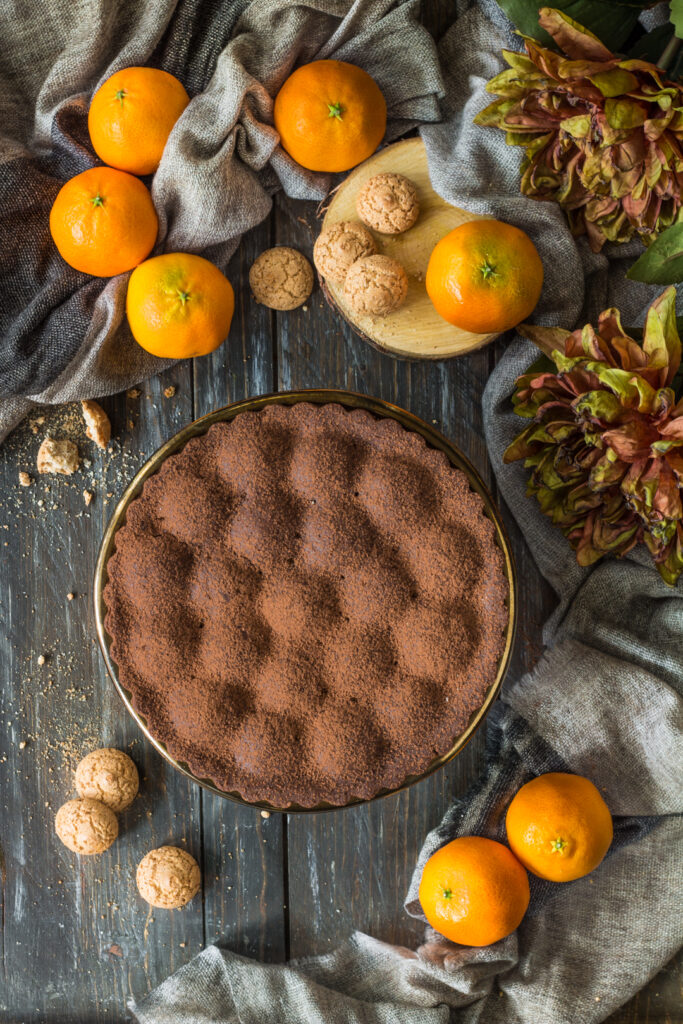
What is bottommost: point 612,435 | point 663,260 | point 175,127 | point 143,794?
point 143,794

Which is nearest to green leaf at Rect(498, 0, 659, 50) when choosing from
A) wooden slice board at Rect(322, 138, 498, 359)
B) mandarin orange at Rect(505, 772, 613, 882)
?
wooden slice board at Rect(322, 138, 498, 359)

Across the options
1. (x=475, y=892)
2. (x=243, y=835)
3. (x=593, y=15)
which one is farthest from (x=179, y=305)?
(x=475, y=892)

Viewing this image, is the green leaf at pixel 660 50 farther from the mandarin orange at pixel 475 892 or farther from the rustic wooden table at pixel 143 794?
the mandarin orange at pixel 475 892

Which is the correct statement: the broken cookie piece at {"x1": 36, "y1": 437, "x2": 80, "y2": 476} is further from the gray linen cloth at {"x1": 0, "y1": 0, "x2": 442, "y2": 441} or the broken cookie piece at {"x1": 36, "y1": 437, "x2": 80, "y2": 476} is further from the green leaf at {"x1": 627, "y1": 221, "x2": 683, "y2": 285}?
the green leaf at {"x1": 627, "y1": 221, "x2": 683, "y2": 285}

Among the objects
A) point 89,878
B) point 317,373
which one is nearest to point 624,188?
point 317,373

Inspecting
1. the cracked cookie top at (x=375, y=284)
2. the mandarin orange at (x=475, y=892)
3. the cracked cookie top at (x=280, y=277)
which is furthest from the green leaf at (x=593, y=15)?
the mandarin orange at (x=475, y=892)

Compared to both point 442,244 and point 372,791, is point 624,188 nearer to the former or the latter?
point 442,244

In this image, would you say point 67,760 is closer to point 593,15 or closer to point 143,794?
point 143,794
